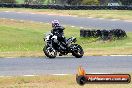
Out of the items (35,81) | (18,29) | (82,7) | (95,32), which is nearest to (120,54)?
(35,81)

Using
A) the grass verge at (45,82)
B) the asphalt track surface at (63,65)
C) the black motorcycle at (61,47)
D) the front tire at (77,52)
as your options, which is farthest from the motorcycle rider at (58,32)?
the grass verge at (45,82)

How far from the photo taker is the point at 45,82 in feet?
41.0

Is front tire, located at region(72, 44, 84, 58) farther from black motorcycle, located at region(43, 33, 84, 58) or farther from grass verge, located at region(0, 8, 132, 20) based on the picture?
grass verge, located at region(0, 8, 132, 20)

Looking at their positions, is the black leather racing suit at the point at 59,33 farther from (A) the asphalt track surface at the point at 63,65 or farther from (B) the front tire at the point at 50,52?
(A) the asphalt track surface at the point at 63,65

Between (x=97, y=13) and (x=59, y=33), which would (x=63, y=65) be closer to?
(x=59, y=33)

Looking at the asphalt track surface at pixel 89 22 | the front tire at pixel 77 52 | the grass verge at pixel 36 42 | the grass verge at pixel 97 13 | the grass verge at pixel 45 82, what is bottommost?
the grass verge at pixel 97 13

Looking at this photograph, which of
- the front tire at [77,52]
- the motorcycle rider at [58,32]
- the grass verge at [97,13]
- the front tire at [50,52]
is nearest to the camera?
the front tire at [50,52]

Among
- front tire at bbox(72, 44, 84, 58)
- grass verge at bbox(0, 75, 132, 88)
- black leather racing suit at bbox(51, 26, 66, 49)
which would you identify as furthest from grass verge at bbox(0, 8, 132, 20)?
grass verge at bbox(0, 75, 132, 88)

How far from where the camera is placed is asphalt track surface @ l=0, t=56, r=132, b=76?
48.0ft

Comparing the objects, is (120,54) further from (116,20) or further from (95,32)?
(116,20)

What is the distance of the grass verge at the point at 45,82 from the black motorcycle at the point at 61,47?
186 inches

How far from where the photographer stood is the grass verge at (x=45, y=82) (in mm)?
11875

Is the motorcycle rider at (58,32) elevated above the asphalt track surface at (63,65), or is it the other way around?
the motorcycle rider at (58,32)

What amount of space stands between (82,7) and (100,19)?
9.95 meters
